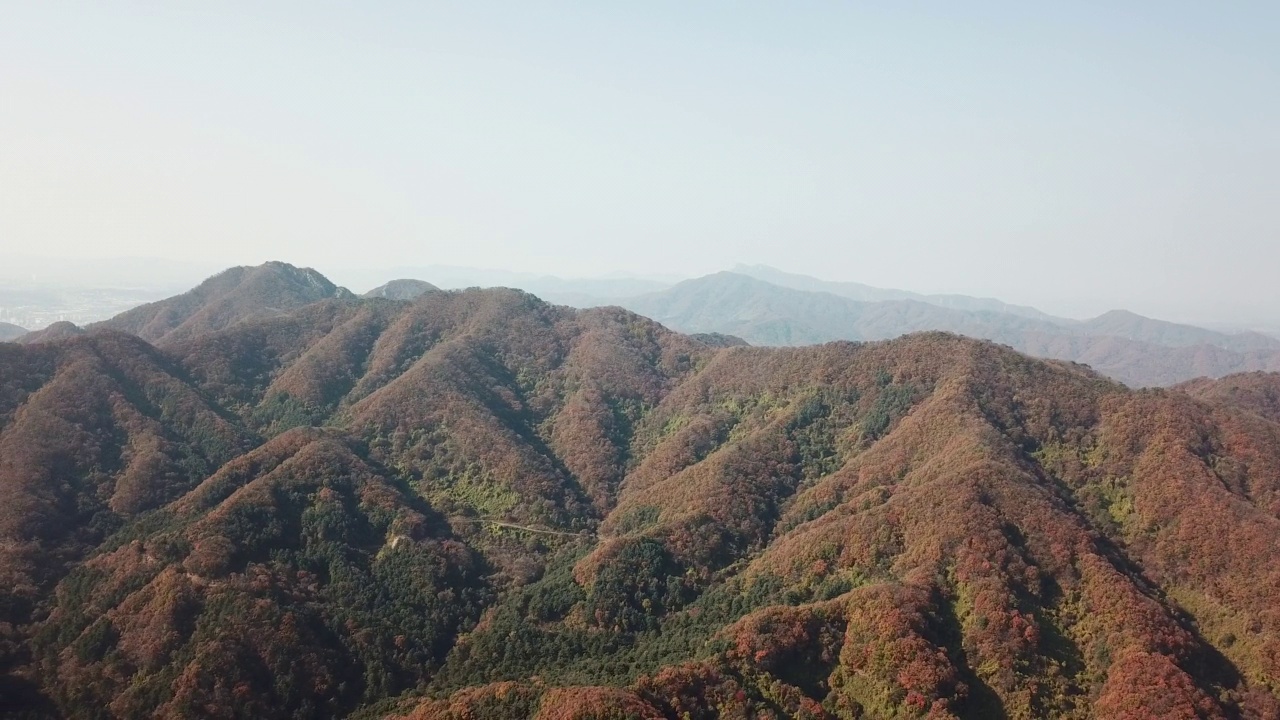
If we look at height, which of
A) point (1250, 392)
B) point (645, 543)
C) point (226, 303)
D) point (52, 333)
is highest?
point (226, 303)

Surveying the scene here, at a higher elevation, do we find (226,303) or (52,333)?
(226,303)

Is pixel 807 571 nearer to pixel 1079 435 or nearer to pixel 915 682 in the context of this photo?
pixel 915 682

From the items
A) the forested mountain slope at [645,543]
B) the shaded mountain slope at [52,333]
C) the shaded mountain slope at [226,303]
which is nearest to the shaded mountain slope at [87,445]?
the forested mountain slope at [645,543]

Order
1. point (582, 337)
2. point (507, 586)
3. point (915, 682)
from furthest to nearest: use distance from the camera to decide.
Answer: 1. point (582, 337)
2. point (507, 586)
3. point (915, 682)

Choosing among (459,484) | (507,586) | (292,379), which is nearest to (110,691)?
(507,586)

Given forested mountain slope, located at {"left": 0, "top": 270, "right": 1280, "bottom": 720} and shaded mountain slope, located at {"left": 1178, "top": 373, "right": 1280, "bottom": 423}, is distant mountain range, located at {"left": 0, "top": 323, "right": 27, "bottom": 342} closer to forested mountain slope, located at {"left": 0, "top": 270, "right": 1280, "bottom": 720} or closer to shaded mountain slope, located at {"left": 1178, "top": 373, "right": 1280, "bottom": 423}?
forested mountain slope, located at {"left": 0, "top": 270, "right": 1280, "bottom": 720}

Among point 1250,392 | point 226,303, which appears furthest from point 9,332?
point 1250,392

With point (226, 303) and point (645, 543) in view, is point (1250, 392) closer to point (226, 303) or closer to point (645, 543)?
point (645, 543)

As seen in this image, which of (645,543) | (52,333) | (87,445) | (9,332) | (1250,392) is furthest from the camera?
(9,332)
